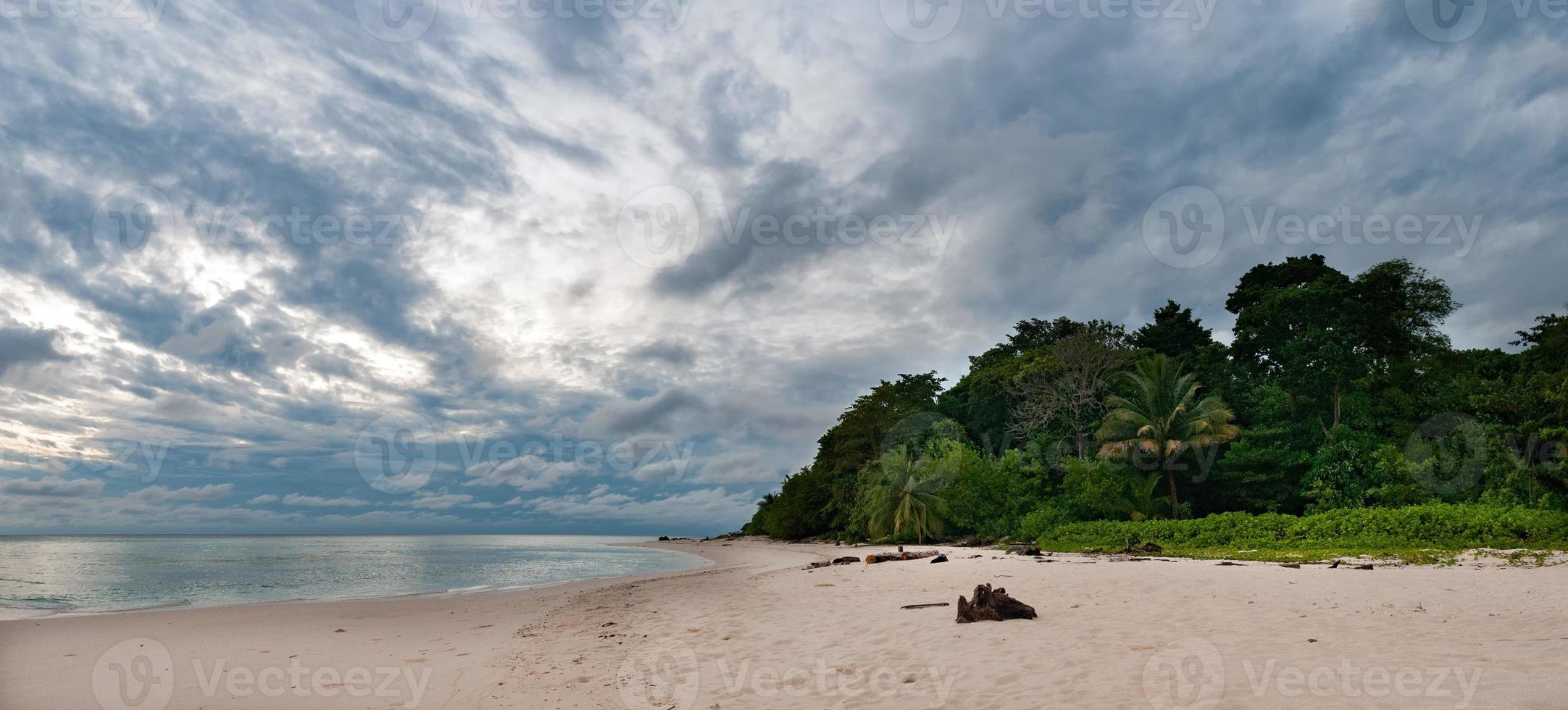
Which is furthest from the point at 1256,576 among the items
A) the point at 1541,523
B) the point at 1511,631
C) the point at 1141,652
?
the point at 1541,523

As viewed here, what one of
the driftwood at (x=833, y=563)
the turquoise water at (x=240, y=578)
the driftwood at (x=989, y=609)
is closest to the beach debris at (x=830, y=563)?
the driftwood at (x=833, y=563)

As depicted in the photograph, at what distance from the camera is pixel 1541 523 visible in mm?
16734

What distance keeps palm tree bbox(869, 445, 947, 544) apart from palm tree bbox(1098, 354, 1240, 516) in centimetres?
856

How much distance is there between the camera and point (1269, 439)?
30.7 meters

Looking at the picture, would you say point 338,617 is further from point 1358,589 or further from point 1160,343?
point 1160,343

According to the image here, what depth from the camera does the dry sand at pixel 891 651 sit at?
5.83m

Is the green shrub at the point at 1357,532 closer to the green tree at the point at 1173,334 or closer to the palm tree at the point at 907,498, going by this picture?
the palm tree at the point at 907,498

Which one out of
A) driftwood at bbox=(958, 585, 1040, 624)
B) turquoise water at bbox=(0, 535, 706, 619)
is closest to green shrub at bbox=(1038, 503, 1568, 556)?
driftwood at bbox=(958, 585, 1040, 624)

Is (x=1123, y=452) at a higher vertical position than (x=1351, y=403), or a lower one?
lower

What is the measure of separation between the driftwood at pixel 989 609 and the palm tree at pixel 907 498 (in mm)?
26848

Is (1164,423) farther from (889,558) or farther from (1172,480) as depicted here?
(889,558)

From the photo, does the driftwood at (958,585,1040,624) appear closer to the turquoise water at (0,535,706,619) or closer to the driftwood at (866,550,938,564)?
the driftwood at (866,550,938,564)

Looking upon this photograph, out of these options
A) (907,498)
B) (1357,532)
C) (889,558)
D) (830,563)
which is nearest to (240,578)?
(830,563)

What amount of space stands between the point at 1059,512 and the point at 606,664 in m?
25.7
